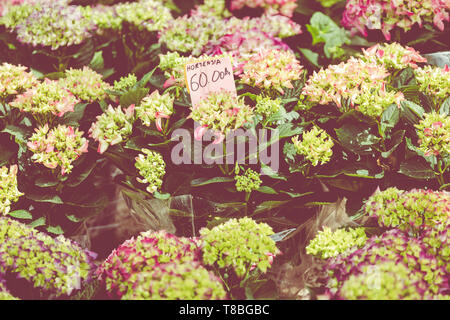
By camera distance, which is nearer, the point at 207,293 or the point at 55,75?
the point at 207,293

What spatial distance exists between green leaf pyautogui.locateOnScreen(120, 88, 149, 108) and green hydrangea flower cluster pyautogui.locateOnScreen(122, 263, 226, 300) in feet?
1.96

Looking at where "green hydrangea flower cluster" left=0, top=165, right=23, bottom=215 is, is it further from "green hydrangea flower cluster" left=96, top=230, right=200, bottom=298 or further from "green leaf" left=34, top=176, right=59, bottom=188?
"green hydrangea flower cluster" left=96, top=230, right=200, bottom=298

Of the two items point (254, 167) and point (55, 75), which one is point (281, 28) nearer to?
point (254, 167)

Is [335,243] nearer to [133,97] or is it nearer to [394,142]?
[394,142]

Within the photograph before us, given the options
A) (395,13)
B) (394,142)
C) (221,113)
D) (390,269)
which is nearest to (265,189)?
→ (221,113)

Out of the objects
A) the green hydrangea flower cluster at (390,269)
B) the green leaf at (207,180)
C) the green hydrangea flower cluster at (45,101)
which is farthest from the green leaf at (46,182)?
the green hydrangea flower cluster at (390,269)

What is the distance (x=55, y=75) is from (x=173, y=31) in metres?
0.43

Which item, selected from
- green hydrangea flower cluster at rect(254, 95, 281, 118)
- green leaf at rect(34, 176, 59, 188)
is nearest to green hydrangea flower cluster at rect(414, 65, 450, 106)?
green hydrangea flower cluster at rect(254, 95, 281, 118)

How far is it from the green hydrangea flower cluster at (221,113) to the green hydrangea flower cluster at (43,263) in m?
0.41

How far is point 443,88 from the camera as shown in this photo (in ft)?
4.07

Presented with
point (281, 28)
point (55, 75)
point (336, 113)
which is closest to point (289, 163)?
point (336, 113)

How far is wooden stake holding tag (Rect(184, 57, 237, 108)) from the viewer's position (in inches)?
49.4

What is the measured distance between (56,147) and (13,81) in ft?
0.85
